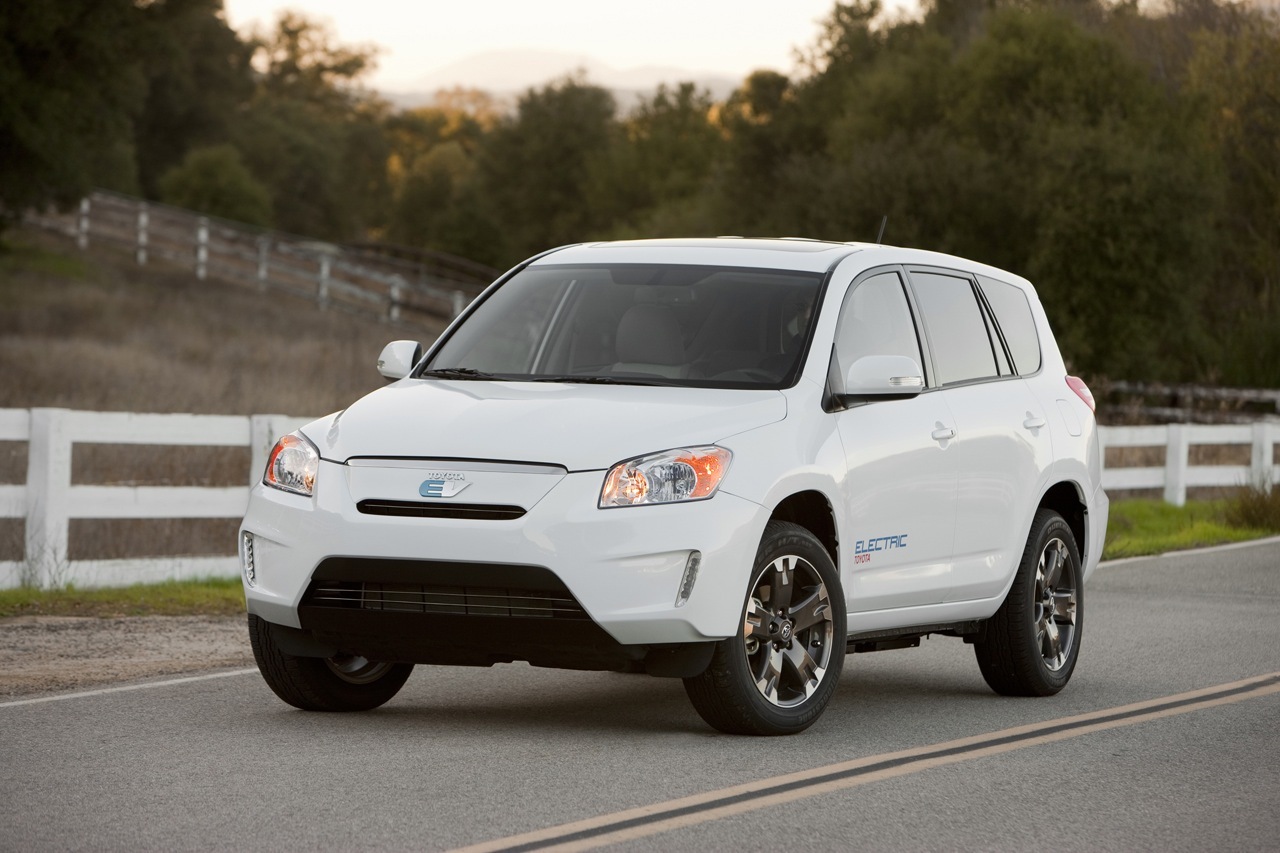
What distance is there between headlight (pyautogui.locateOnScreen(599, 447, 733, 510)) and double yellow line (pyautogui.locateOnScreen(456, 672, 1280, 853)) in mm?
1072

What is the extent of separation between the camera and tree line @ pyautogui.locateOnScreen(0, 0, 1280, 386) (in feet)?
109

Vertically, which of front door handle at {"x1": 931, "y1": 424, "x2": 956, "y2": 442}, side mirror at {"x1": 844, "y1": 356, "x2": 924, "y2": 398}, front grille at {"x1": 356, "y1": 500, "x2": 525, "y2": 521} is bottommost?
front grille at {"x1": 356, "y1": 500, "x2": 525, "y2": 521}

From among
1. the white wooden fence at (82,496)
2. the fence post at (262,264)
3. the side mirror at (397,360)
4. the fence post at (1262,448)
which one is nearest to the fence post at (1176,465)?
the fence post at (1262,448)

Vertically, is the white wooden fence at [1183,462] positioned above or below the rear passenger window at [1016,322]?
below

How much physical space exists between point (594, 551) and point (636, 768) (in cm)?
77

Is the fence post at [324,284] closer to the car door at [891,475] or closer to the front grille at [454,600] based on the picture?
the car door at [891,475]

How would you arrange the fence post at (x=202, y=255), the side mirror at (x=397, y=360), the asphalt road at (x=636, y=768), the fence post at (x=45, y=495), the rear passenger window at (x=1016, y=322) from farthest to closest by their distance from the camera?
Result: the fence post at (x=202, y=255)
the fence post at (x=45, y=495)
the rear passenger window at (x=1016, y=322)
the side mirror at (x=397, y=360)
the asphalt road at (x=636, y=768)

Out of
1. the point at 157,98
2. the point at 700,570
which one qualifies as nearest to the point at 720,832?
the point at 700,570

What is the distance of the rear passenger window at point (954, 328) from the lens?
9.09 m

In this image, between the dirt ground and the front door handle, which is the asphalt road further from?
the front door handle

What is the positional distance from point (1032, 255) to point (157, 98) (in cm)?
4050

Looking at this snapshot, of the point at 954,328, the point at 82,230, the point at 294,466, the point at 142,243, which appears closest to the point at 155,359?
the point at 142,243

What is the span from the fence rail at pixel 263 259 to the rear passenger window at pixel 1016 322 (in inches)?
1223

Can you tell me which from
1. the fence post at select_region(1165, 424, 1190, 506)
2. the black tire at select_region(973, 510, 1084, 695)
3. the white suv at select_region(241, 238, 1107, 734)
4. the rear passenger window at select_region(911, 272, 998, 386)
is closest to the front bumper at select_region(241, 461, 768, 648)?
the white suv at select_region(241, 238, 1107, 734)
